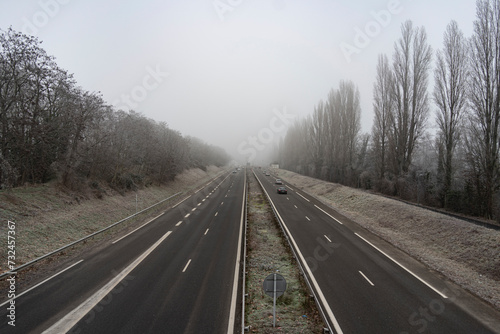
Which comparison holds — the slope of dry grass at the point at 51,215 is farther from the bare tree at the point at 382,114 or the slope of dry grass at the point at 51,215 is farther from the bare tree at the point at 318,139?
the bare tree at the point at 318,139

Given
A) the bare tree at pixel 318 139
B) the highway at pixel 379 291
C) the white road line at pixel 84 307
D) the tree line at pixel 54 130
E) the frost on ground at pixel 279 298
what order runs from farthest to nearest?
the bare tree at pixel 318 139 < the tree line at pixel 54 130 < the highway at pixel 379 291 < the frost on ground at pixel 279 298 < the white road line at pixel 84 307

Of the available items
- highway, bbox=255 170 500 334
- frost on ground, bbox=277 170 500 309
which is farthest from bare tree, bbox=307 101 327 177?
highway, bbox=255 170 500 334

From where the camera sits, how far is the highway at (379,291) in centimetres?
789

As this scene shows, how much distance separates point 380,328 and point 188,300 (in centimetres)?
653

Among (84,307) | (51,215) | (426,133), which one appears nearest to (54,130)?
→ (51,215)

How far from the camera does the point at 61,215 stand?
711 inches

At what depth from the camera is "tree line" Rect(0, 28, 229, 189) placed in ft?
59.7

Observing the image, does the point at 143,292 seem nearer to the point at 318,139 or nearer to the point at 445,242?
the point at 445,242

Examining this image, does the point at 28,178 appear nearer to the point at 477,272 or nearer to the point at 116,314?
the point at 116,314

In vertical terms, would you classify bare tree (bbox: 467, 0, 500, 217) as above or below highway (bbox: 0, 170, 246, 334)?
above

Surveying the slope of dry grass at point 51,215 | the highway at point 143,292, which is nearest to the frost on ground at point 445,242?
the highway at point 143,292

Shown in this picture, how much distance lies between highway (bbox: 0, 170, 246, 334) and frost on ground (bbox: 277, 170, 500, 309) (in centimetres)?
1037
